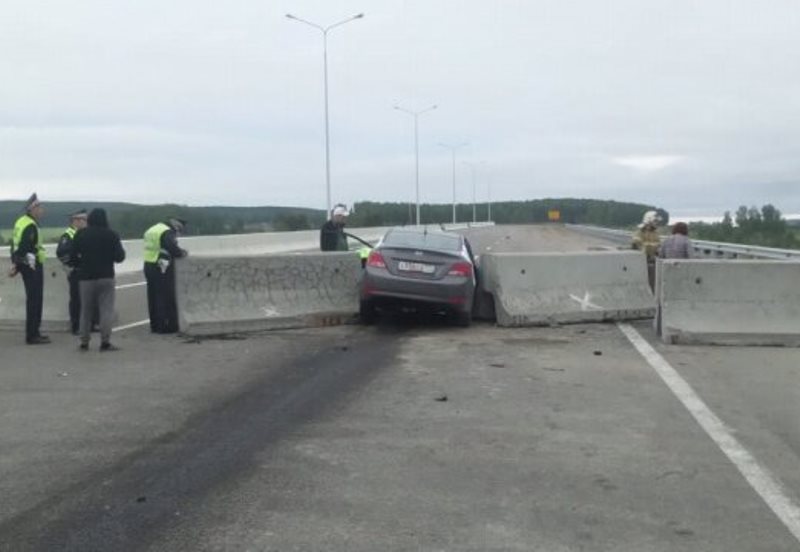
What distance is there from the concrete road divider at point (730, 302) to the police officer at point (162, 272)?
612 centimetres

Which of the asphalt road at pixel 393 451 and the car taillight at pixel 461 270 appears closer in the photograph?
the asphalt road at pixel 393 451

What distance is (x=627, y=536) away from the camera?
4.89 m

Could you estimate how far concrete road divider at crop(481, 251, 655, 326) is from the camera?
13211 millimetres

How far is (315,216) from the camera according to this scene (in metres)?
74.8

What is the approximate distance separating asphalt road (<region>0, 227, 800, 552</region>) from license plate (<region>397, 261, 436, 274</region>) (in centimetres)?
200

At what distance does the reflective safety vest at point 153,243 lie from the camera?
→ 40.7 ft

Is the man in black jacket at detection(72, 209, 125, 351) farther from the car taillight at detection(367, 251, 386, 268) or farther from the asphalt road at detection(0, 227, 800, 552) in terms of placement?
the car taillight at detection(367, 251, 386, 268)

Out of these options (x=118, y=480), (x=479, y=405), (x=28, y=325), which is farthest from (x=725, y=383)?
(x=28, y=325)

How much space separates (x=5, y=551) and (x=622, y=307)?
10.3 meters

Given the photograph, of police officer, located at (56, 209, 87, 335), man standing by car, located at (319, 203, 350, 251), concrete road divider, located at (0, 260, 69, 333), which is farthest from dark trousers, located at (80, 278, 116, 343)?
man standing by car, located at (319, 203, 350, 251)

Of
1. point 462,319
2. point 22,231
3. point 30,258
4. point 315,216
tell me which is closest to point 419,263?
point 462,319

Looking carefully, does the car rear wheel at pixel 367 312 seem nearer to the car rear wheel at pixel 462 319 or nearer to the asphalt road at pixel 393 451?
the car rear wheel at pixel 462 319

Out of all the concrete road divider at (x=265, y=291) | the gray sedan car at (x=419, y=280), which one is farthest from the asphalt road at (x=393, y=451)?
the gray sedan car at (x=419, y=280)

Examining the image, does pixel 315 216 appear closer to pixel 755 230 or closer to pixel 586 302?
pixel 755 230
